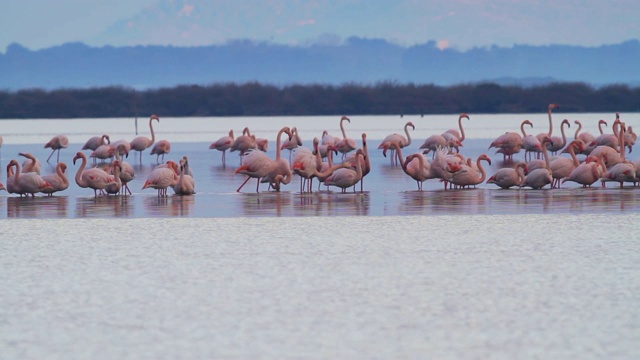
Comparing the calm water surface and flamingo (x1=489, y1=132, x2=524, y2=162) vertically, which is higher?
flamingo (x1=489, y1=132, x2=524, y2=162)

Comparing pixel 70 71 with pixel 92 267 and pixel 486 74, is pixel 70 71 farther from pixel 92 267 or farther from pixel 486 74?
pixel 92 267

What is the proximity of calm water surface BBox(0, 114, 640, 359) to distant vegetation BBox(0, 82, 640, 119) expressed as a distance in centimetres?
5353

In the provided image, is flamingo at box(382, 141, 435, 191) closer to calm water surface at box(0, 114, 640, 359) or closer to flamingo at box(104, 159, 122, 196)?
calm water surface at box(0, 114, 640, 359)

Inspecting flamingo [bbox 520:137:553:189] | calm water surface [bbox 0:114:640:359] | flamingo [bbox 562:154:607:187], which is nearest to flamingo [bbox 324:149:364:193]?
calm water surface [bbox 0:114:640:359]

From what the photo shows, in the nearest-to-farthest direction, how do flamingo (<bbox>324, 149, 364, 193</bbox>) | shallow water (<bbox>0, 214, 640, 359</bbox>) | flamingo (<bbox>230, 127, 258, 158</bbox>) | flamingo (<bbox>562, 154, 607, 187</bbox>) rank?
shallow water (<bbox>0, 214, 640, 359</bbox>) < flamingo (<bbox>324, 149, 364, 193</bbox>) < flamingo (<bbox>562, 154, 607, 187</bbox>) < flamingo (<bbox>230, 127, 258, 158</bbox>)

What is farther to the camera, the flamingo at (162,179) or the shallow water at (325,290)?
the flamingo at (162,179)

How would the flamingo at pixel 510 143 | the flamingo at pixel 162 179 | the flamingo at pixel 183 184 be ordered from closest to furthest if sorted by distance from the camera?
the flamingo at pixel 162 179 < the flamingo at pixel 183 184 < the flamingo at pixel 510 143

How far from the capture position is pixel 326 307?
651 cm

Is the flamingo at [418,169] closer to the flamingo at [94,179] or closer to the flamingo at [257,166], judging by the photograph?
the flamingo at [257,166]

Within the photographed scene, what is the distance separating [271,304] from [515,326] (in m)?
1.48

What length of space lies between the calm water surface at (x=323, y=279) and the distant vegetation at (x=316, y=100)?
176 ft

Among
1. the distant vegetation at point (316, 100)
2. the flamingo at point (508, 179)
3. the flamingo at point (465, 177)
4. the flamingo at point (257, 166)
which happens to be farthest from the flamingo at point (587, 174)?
the distant vegetation at point (316, 100)

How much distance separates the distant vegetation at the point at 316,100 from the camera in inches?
2571

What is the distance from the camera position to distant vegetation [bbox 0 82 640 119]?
6531 centimetres
